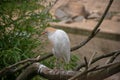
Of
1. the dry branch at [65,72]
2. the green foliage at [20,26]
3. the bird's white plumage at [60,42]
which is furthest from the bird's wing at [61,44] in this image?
the green foliage at [20,26]

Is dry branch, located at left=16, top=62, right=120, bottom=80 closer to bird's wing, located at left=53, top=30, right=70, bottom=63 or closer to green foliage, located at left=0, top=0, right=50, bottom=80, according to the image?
bird's wing, located at left=53, top=30, right=70, bottom=63

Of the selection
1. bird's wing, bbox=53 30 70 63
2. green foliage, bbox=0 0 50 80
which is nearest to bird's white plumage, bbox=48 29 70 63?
bird's wing, bbox=53 30 70 63

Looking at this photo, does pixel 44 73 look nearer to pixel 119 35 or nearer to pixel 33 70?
pixel 33 70

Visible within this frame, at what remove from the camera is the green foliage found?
3.05 m

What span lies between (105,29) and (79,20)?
584 millimetres

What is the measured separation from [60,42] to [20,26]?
1.21m

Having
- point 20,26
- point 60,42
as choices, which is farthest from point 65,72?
point 20,26

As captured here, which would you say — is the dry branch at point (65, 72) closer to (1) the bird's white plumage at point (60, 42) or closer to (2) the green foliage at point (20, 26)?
(1) the bird's white plumage at point (60, 42)

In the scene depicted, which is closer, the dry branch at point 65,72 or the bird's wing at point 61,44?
the dry branch at point 65,72

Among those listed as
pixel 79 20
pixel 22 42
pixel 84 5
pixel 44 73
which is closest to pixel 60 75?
pixel 44 73

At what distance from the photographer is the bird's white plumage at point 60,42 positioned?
198 cm

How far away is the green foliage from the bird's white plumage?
0.92 meters

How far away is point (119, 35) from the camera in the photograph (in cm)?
499

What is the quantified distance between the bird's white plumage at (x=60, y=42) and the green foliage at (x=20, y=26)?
0.92 m
